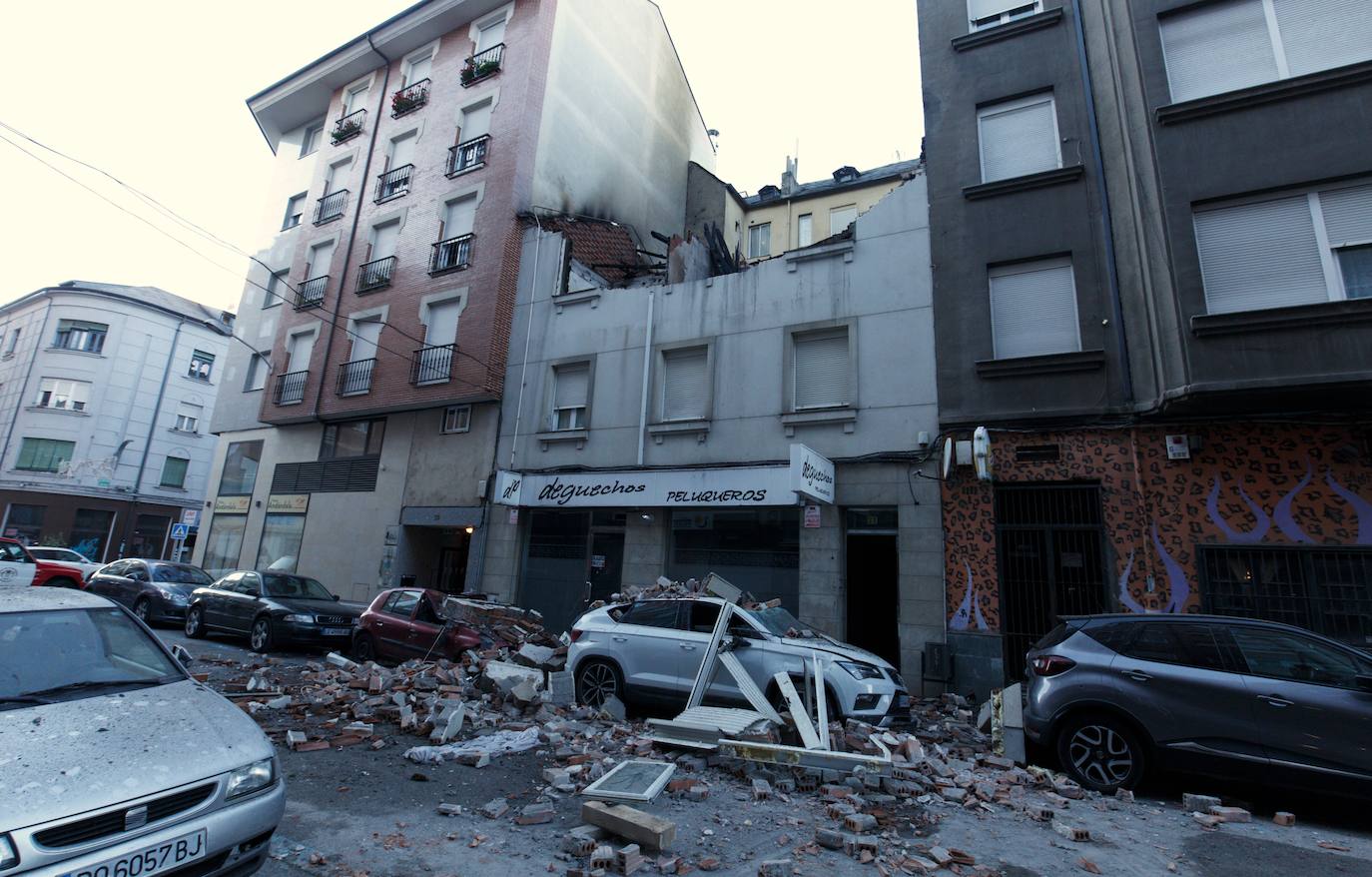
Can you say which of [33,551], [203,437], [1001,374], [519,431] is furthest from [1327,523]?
[203,437]

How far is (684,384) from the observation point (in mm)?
13883

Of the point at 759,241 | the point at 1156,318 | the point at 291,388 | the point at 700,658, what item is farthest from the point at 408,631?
the point at 759,241

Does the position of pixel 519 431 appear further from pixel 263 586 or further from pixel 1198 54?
pixel 1198 54

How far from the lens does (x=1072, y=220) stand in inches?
416

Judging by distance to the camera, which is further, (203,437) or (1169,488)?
(203,437)

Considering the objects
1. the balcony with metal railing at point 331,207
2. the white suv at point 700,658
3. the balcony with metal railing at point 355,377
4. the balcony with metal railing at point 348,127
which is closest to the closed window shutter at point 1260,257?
the white suv at point 700,658

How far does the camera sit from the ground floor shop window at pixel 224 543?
20.3 metres

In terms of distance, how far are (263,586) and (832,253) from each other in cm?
1276

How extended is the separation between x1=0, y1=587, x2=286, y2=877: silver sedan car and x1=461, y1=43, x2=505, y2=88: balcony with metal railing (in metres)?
18.4

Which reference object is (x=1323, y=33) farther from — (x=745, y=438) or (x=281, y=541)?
(x=281, y=541)

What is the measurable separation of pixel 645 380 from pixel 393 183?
1191 cm

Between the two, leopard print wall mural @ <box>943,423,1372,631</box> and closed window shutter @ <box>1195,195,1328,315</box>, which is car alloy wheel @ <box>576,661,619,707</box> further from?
closed window shutter @ <box>1195,195,1328,315</box>

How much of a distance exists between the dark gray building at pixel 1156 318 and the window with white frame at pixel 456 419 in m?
11.2

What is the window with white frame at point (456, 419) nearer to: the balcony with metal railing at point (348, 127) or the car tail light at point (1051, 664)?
the balcony with metal railing at point (348, 127)
